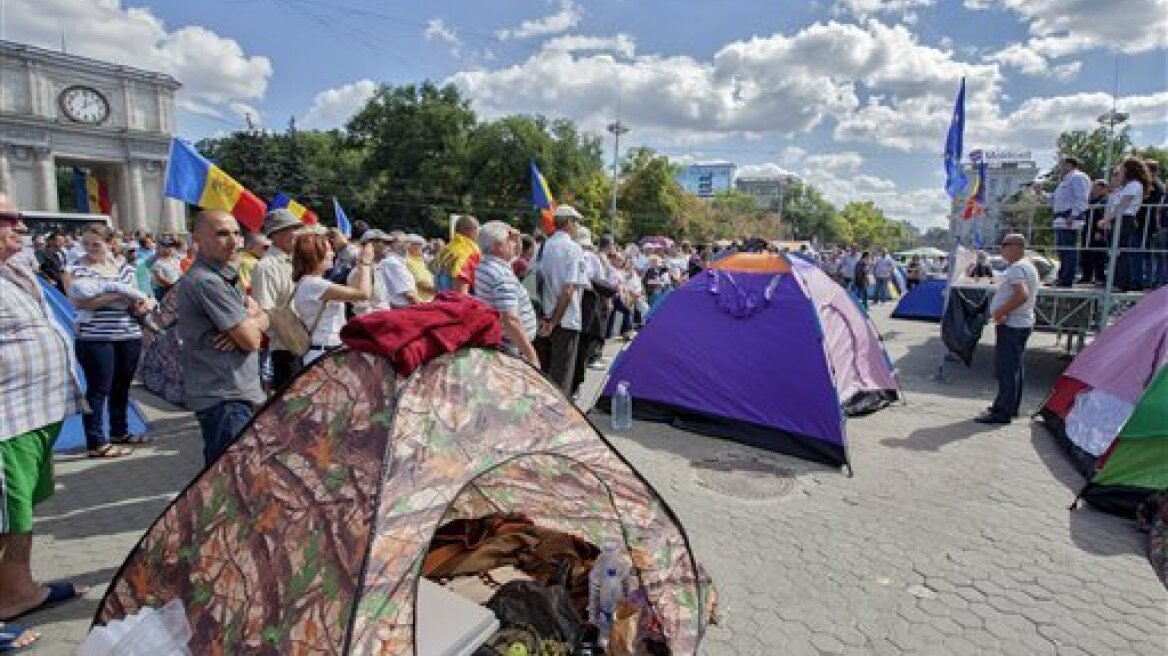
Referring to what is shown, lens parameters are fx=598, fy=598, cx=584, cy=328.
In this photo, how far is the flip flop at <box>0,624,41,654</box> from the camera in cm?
266

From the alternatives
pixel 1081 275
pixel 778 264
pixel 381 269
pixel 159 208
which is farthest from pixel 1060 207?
pixel 159 208

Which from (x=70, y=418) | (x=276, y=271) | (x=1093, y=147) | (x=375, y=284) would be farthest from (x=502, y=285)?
(x=1093, y=147)

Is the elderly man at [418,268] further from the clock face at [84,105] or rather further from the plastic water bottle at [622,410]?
the clock face at [84,105]

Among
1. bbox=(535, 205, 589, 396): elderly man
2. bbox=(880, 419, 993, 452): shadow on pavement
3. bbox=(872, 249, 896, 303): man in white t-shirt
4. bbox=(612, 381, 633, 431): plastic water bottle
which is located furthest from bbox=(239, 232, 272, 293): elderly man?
bbox=(872, 249, 896, 303): man in white t-shirt

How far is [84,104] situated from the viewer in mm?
38812

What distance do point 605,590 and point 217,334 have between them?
2.38 m

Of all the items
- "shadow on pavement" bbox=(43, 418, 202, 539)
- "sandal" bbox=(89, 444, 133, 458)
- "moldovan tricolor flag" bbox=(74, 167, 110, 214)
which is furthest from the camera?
"moldovan tricolor flag" bbox=(74, 167, 110, 214)

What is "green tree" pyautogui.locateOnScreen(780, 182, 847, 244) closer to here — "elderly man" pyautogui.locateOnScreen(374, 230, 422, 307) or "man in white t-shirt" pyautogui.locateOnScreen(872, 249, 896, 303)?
"man in white t-shirt" pyautogui.locateOnScreen(872, 249, 896, 303)

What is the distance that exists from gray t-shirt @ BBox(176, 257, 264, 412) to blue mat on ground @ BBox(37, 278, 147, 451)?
2065mm

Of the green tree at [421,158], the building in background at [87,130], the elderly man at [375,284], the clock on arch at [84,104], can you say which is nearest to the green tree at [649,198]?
the green tree at [421,158]

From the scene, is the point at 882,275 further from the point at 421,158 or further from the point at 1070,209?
the point at 421,158

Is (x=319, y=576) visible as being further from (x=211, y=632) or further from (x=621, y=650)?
(x=621, y=650)

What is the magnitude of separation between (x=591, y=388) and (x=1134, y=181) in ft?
23.3

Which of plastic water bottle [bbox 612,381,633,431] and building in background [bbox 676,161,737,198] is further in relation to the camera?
building in background [bbox 676,161,737,198]
